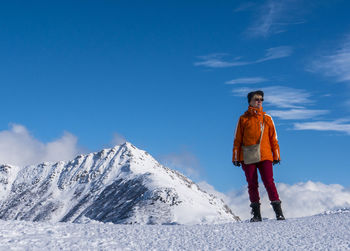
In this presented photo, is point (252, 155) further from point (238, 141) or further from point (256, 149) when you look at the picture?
point (238, 141)

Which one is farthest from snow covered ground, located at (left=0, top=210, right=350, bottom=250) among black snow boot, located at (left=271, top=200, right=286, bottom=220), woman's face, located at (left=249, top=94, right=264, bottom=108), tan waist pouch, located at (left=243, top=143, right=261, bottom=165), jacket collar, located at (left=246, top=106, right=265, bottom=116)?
woman's face, located at (left=249, top=94, right=264, bottom=108)

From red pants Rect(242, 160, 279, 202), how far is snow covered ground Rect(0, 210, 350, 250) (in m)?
1.14

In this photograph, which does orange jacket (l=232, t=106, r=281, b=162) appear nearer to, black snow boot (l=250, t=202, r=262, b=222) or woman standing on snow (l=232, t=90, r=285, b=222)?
woman standing on snow (l=232, t=90, r=285, b=222)

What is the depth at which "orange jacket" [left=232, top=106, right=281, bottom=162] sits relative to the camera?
30.0ft

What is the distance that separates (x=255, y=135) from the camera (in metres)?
9.16

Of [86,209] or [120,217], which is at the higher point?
[86,209]

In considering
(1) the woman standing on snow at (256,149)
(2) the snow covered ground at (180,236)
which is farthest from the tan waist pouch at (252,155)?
(2) the snow covered ground at (180,236)

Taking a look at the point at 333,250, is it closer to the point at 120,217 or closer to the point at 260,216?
the point at 260,216

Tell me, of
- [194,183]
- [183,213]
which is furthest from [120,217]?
[194,183]

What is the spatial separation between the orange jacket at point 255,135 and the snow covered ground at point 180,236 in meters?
1.72

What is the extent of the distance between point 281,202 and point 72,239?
4.77 m

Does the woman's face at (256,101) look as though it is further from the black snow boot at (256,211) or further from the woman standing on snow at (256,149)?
Result: the black snow boot at (256,211)

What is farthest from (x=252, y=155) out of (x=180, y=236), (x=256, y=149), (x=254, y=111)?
(x=180, y=236)

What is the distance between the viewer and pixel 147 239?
21.9 ft
